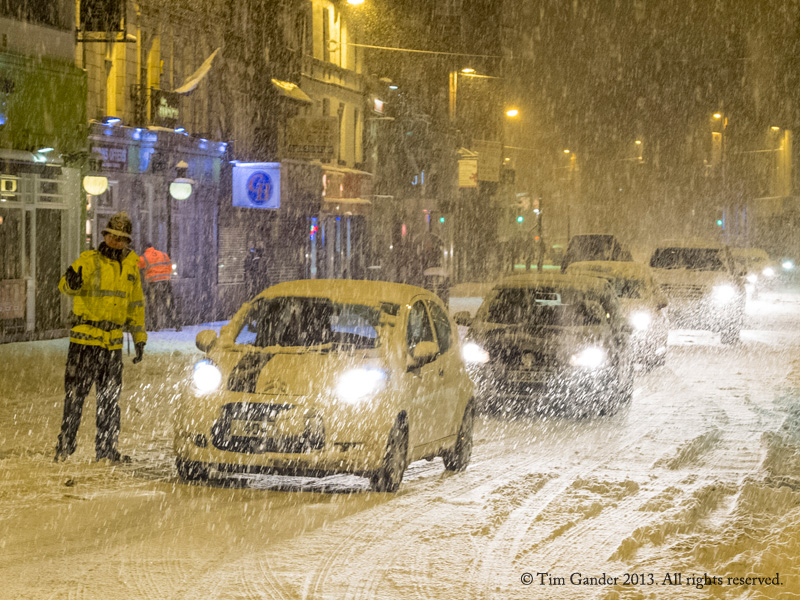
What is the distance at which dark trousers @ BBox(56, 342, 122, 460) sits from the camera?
9578 millimetres

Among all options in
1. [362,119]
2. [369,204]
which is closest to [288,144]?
[369,204]

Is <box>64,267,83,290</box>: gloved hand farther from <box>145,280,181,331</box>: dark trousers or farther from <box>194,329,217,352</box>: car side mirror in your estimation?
<box>145,280,181,331</box>: dark trousers

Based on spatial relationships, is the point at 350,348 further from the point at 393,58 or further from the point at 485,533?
the point at 393,58

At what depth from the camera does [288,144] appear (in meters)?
33.1

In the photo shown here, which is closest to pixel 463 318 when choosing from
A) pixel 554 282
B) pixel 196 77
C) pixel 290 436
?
pixel 554 282

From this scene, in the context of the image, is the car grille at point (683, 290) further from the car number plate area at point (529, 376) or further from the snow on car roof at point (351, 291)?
the snow on car roof at point (351, 291)

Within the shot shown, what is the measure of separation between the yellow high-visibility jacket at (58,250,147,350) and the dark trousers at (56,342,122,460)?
95 millimetres

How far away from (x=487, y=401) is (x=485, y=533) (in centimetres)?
598

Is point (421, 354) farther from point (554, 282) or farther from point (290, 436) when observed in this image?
point (554, 282)

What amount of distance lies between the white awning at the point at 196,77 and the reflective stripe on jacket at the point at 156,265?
19.8 ft

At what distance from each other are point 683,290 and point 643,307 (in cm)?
580

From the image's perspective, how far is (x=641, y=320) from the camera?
1852 cm

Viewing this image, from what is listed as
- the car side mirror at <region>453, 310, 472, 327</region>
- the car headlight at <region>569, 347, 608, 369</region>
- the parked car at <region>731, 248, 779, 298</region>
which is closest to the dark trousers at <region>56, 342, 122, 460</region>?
the car side mirror at <region>453, 310, 472, 327</region>

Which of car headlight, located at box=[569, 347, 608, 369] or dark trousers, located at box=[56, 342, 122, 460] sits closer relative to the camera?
dark trousers, located at box=[56, 342, 122, 460]
